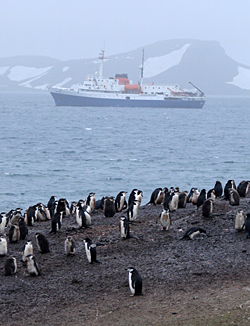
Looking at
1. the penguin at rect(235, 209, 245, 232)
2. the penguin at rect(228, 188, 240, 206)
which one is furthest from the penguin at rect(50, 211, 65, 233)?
the penguin at rect(228, 188, 240, 206)

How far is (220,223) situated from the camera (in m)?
11.8

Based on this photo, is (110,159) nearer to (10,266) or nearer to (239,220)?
(239,220)

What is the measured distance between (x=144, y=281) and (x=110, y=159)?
2965 cm

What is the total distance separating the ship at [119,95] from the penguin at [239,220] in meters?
94.5

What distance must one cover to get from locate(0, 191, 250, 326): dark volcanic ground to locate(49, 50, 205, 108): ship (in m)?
94.4

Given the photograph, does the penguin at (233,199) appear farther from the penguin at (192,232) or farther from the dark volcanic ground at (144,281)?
the penguin at (192,232)

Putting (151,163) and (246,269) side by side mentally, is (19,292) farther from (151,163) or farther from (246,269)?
(151,163)

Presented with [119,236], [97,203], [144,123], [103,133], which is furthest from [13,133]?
[119,236]

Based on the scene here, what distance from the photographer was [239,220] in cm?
1087

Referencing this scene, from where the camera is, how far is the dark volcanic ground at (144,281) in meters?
7.27

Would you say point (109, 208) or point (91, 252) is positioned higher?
point (91, 252)

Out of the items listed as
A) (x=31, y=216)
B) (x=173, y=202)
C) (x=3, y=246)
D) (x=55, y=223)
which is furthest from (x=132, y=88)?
(x=3, y=246)

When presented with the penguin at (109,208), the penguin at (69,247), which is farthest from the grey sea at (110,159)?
the penguin at (69,247)

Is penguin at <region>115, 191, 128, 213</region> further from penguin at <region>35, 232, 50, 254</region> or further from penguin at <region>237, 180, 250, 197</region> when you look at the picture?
penguin at <region>35, 232, 50, 254</region>
